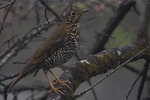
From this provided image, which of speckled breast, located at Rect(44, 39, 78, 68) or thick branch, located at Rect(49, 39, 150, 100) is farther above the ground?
speckled breast, located at Rect(44, 39, 78, 68)

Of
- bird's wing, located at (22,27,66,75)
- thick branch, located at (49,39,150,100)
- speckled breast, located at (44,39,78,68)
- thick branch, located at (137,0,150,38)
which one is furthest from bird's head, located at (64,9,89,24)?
thick branch, located at (137,0,150,38)

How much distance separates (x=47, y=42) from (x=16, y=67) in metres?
4.29

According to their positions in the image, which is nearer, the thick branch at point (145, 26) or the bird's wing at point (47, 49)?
the bird's wing at point (47, 49)

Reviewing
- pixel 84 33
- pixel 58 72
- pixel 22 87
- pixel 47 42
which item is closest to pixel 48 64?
pixel 47 42

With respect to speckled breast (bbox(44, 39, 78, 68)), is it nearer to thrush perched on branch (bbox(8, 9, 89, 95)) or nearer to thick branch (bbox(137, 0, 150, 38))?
thrush perched on branch (bbox(8, 9, 89, 95))

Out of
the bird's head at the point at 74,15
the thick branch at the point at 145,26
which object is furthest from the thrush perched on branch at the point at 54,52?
the thick branch at the point at 145,26

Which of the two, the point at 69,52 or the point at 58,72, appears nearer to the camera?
the point at 69,52

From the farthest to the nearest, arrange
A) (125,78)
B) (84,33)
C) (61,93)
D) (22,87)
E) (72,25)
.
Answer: (84,33) < (125,78) < (22,87) < (72,25) < (61,93)

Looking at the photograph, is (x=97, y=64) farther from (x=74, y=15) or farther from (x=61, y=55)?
(x=74, y=15)

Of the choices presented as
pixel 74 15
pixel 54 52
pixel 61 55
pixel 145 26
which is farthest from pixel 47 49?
pixel 145 26

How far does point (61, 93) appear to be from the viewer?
268cm

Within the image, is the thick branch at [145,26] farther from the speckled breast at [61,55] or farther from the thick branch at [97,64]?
the speckled breast at [61,55]

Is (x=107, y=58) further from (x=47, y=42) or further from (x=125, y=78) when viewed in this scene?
(x=125, y=78)

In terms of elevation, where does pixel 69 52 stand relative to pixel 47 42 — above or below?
below
